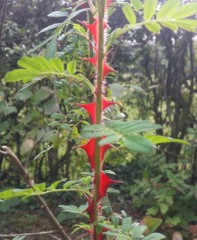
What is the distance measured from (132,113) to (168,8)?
3662 mm

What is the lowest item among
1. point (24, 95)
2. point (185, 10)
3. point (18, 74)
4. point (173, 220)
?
point (173, 220)

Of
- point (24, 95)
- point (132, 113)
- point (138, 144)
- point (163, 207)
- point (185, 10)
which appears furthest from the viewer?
point (132, 113)

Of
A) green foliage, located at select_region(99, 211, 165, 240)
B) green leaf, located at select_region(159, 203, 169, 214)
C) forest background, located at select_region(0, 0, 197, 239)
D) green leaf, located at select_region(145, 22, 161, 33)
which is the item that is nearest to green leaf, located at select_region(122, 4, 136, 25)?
green leaf, located at select_region(145, 22, 161, 33)

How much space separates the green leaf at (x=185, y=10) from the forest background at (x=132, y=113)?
77.8 inches

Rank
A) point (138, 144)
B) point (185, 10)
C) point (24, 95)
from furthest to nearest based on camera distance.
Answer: point (24, 95) → point (185, 10) → point (138, 144)

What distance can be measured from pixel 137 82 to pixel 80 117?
133 inches

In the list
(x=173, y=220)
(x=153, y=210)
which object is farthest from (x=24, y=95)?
(x=173, y=220)

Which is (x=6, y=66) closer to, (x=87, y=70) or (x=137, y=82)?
(x=137, y=82)

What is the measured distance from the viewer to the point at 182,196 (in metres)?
2.93

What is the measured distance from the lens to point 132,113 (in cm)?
432

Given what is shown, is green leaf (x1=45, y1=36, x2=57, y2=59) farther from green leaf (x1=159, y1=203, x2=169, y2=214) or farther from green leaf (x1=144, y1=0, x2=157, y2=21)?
green leaf (x1=159, y1=203, x2=169, y2=214)

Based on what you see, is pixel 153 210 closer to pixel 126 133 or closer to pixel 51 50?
pixel 51 50

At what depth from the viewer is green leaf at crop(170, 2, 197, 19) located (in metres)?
0.66

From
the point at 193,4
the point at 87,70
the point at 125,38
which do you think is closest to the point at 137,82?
the point at 125,38
